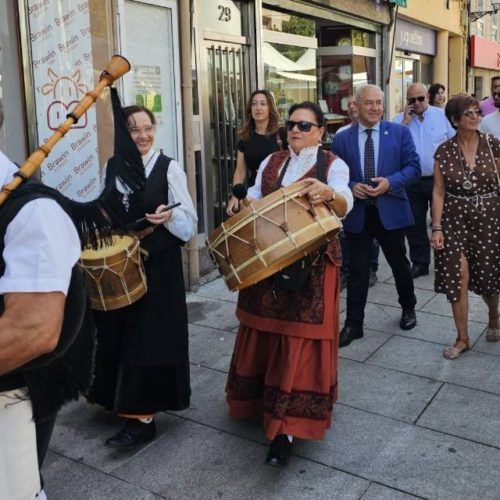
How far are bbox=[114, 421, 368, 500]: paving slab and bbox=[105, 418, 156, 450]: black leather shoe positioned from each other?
7cm

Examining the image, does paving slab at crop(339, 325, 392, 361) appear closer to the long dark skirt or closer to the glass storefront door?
the long dark skirt

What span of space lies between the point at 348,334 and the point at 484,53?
15.5 meters

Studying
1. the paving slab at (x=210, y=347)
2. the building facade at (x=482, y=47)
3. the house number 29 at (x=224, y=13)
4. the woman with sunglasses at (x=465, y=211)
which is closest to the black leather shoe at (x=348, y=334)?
the woman with sunglasses at (x=465, y=211)

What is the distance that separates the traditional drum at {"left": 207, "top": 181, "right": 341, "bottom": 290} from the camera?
8.79ft

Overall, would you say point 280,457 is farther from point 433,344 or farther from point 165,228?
point 433,344

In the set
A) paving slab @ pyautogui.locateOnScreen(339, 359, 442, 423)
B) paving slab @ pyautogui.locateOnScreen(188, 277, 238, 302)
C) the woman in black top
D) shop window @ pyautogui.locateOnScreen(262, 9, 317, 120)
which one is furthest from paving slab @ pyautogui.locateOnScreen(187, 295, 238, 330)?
shop window @ pyautogui.locateOnScreen(262, 9, 317, 120)

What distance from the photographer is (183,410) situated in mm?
3592

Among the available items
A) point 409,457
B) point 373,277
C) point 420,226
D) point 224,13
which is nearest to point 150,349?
point 409,457

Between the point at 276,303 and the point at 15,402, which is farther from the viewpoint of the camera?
the point at 276,303

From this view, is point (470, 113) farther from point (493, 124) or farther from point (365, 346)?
point (493, 124)

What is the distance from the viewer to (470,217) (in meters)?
4.33

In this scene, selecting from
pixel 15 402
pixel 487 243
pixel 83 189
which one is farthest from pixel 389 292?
pixel 15 402

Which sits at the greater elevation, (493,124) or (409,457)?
(493,124)

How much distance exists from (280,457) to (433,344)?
81.5 inches
